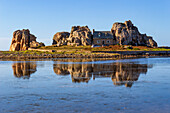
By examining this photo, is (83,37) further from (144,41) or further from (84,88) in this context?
(84,88)

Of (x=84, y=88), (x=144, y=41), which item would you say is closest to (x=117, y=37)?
Result: (x=144, y=41)

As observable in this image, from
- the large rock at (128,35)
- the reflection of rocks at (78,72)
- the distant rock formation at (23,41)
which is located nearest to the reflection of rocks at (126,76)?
the reflection of rocks at (78,72)

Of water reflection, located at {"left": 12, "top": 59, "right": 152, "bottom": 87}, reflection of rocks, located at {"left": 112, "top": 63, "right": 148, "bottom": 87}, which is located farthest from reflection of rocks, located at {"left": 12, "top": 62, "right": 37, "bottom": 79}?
reflection of rocks, located at {"left": 112, "top": 63, "right": 148, "bottom": 87}

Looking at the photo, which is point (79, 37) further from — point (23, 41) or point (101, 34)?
point (23, 41)

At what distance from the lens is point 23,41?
111 m

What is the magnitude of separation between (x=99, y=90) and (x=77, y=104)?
3840 millimetres

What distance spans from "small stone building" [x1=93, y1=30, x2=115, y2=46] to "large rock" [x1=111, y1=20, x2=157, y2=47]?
311 centimetres

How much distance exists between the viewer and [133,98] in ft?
44.0

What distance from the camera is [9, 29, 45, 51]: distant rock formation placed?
362ft

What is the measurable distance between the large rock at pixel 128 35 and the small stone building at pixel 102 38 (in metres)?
3.11

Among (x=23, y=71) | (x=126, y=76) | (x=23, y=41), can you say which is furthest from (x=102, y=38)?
(x=126, y=76)

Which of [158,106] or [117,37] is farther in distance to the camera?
[117,37]

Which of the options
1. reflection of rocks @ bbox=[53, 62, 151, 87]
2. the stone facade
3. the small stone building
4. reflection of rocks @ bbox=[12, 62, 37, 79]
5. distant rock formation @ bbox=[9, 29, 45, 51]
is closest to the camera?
reflection of rocks @ bbox=[53, 62, 151, 87]

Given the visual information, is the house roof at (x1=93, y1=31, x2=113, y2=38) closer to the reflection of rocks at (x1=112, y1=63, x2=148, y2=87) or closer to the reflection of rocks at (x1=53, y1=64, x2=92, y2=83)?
the reflection of rocks at (x1=53, y1=64, x2=92, y2=83)
